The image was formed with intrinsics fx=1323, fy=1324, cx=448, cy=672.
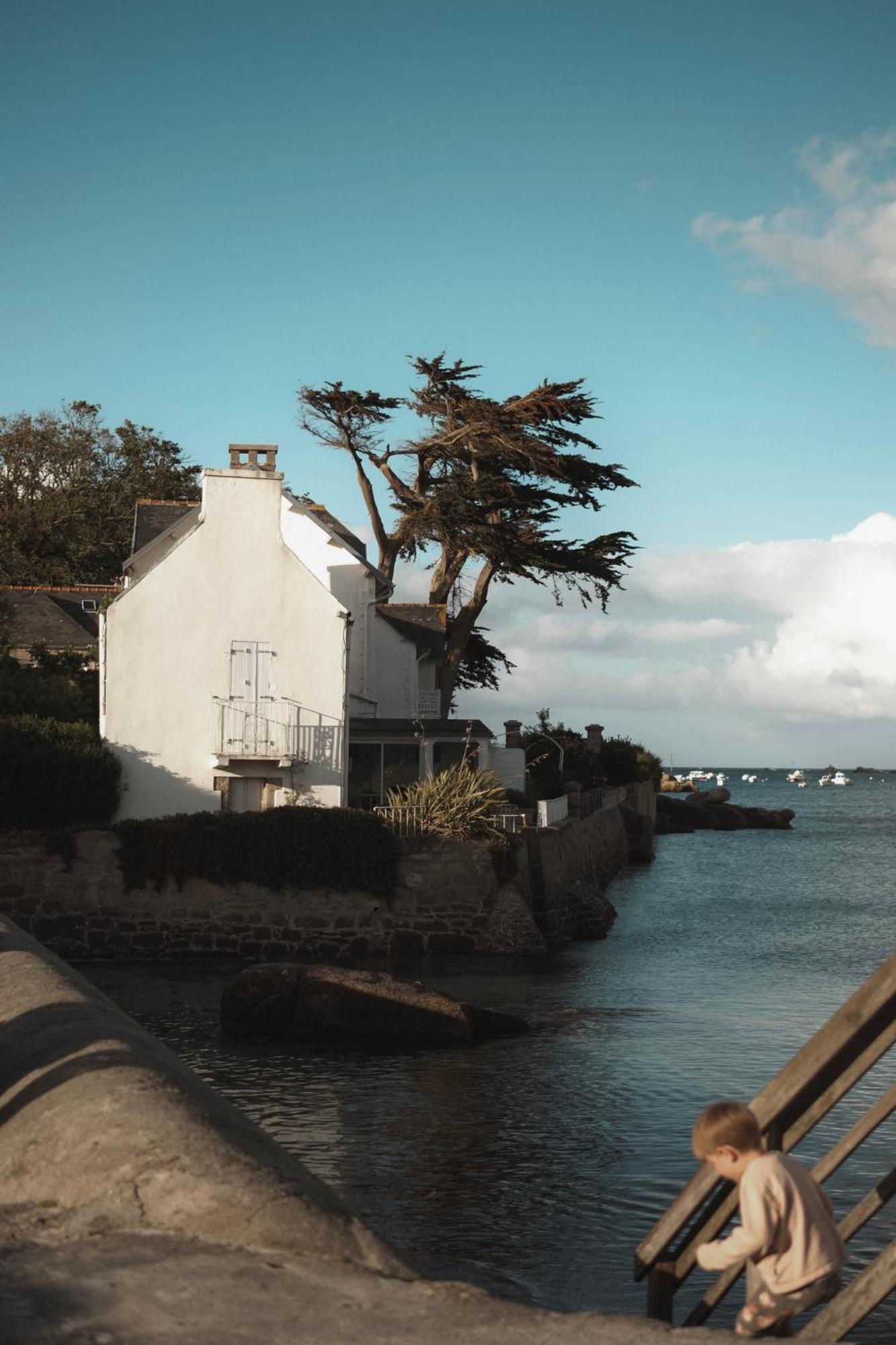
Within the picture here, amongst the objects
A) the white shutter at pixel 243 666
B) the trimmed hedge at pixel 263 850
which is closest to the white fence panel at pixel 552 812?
the trimmed hedge at pixel 263 850

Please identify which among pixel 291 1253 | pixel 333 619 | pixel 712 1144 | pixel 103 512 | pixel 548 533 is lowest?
pixel 291 1253

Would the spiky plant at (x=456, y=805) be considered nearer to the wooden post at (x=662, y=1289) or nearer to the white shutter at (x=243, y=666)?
the white shutter at (x=243, y=666)

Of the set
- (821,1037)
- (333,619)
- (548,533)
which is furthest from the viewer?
(548,533)

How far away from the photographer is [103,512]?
65625mm

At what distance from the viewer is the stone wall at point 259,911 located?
27.4 metres

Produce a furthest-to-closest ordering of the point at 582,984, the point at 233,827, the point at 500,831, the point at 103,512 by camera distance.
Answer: the point at 103,512 → the point at 500,831 → the point at 233,827 → the point at 582,984

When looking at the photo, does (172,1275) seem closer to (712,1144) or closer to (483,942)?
(712,1144)

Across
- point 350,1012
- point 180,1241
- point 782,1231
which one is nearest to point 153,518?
point 350,1012

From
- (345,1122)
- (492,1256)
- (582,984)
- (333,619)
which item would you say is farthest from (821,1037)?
(333,619)

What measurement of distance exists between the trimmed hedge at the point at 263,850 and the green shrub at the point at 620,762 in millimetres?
31377

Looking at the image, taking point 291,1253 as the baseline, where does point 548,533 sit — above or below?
above

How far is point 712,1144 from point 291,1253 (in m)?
1.95

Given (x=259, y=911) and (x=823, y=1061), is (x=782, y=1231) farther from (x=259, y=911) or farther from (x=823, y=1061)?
(x=259, y=911)

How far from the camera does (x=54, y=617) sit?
2036 inches
